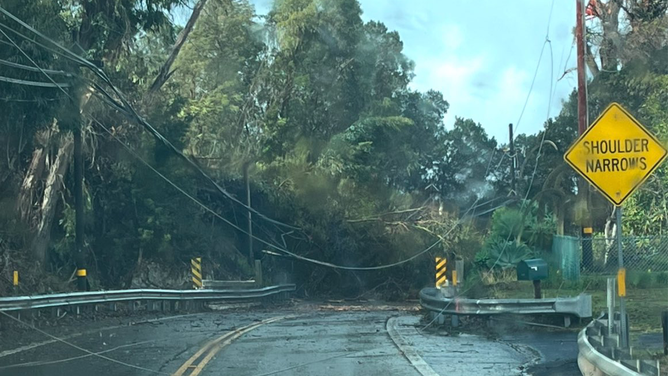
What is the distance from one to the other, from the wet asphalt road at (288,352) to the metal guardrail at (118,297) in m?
0.87

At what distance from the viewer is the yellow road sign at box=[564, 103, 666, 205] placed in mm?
11398

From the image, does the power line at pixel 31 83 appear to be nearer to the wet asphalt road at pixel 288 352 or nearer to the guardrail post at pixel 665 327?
the wet asphalt road at pixel 288 352

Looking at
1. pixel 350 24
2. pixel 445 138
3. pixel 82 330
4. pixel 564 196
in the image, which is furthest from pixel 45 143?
pixel 445 138

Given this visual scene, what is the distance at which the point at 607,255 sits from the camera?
27016 mm

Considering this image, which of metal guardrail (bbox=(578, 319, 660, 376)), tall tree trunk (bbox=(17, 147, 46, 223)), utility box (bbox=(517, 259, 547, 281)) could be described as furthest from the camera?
tall tree trunk (bbox=(17, 147, 46, 223))

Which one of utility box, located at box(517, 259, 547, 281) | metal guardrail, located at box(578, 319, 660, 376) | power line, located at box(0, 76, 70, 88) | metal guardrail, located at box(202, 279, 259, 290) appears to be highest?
power line, located at box(0, 76, 70, 88)

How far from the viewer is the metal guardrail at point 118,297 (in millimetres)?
17156

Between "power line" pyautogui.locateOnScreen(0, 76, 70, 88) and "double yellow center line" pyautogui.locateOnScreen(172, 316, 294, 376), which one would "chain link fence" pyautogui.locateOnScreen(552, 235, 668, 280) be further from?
"power line" pyautogui.locateOnScreen(0, 76, 70, 88)

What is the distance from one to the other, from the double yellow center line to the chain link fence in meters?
11.5

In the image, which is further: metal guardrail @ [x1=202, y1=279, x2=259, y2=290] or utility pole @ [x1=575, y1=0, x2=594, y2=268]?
metal guardrail @ [x1=202, y1=279, x2=259, y2=290]

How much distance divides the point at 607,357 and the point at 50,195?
74.7 ft

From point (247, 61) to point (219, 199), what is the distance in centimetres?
1751

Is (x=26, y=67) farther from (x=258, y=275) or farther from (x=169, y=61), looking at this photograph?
(x=258, y=275)

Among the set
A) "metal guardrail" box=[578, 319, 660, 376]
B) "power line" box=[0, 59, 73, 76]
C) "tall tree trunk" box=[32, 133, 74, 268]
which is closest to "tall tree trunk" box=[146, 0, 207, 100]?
"tall tree trunk" box=[32, 133, 74, 268]
